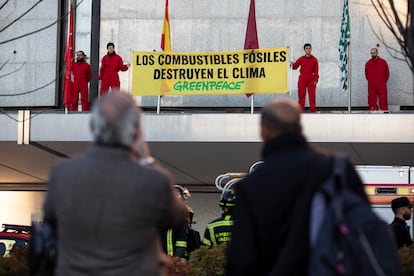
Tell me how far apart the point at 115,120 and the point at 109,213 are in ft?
1.45

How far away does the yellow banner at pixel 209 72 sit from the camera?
19656mm

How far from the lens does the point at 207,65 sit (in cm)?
2017

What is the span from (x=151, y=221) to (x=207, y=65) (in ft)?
52.3

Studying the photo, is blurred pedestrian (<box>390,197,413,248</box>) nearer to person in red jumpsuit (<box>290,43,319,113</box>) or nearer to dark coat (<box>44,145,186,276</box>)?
dark coat (<box>44,145,186,276</box>)

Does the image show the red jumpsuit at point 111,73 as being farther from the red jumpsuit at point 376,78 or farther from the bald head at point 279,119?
the bald head at point 279,119

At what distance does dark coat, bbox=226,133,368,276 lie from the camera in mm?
4395

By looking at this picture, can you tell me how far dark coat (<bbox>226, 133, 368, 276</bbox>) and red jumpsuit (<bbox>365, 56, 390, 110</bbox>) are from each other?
17004mm

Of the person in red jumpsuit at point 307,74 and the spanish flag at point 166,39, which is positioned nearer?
the person in red jumpsuit at point 307,74

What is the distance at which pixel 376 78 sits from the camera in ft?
70.2

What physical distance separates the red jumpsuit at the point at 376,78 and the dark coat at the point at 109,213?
17.3 metres

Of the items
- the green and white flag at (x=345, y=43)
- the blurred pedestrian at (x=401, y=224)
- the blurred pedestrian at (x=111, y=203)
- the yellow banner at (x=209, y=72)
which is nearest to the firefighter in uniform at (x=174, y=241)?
the blurred pedestrian at (x=401, y=224)

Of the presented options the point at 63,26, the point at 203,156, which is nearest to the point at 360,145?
the point at 203,156

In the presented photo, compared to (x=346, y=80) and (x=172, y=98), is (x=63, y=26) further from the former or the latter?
(x=346, y=80)

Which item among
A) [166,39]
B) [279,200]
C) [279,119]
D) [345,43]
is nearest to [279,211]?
[279,200]
